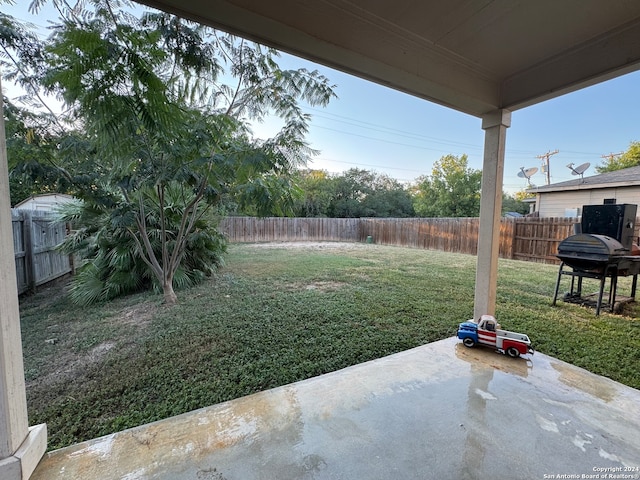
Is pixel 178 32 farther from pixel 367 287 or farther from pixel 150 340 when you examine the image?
pixel 367 287

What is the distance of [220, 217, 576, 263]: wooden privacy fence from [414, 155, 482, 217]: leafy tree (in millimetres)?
7075

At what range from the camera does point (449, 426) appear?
1519mm

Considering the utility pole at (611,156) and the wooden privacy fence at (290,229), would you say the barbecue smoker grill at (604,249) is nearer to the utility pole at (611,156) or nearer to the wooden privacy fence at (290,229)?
the wooden privacy fence at (290,229)

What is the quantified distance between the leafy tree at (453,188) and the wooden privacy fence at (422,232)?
23.2 feet

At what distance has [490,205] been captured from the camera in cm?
255

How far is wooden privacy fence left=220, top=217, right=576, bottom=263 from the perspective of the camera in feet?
26.2

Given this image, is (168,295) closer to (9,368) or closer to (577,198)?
(9,368)

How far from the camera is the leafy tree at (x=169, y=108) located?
6.88 feet

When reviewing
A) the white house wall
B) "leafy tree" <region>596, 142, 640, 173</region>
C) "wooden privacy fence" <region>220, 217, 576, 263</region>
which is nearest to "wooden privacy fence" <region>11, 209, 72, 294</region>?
"wooden privacy fence" <region>220, 217, 576, 263</region>

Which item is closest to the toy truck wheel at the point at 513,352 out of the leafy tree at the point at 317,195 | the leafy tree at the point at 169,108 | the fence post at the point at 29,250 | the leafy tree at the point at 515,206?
the leafy tree at the point at 169,108

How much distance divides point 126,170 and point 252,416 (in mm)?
2643

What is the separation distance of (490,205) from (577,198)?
9444 mm

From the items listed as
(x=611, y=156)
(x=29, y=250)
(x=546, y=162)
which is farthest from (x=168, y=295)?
(x=546, y=162)

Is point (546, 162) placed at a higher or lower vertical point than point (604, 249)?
higher
